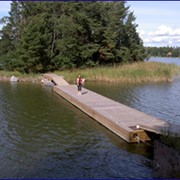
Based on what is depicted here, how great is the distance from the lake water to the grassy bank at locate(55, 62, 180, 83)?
31.5 feet

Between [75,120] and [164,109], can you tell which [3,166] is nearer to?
[75,120]

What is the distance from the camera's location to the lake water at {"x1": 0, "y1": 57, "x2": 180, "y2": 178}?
9.24 metres

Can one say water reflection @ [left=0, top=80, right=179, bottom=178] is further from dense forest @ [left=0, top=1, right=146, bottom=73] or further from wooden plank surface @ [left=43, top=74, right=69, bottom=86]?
dense forest @ [left=0, top=1, right=146, bottom=73]

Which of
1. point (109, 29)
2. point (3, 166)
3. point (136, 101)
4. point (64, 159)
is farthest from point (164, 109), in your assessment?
point (109, 29)

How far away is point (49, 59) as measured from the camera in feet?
113

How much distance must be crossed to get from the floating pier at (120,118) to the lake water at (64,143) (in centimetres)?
32

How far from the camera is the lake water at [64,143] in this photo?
924 cm

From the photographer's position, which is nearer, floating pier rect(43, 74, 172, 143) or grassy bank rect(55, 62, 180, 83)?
floating pier rect(43, 74, 172, 143)

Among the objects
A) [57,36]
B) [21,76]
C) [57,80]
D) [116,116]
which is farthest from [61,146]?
[57,36]

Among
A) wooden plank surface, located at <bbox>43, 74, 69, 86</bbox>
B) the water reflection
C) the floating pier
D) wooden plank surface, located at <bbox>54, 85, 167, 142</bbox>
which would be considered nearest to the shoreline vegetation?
wooden plank surface, located at <bbox>43, 74, 69, 86</bbox>

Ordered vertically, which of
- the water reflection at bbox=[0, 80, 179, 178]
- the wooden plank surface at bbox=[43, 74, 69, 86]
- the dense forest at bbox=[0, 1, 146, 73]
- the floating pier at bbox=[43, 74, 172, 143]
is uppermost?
the dense forest at bbox=[0, 1, 146, 73]

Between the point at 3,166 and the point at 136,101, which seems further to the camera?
the point at 136,101

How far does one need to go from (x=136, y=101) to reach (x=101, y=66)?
52.7ft

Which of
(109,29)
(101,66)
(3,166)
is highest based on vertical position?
(109,29)
